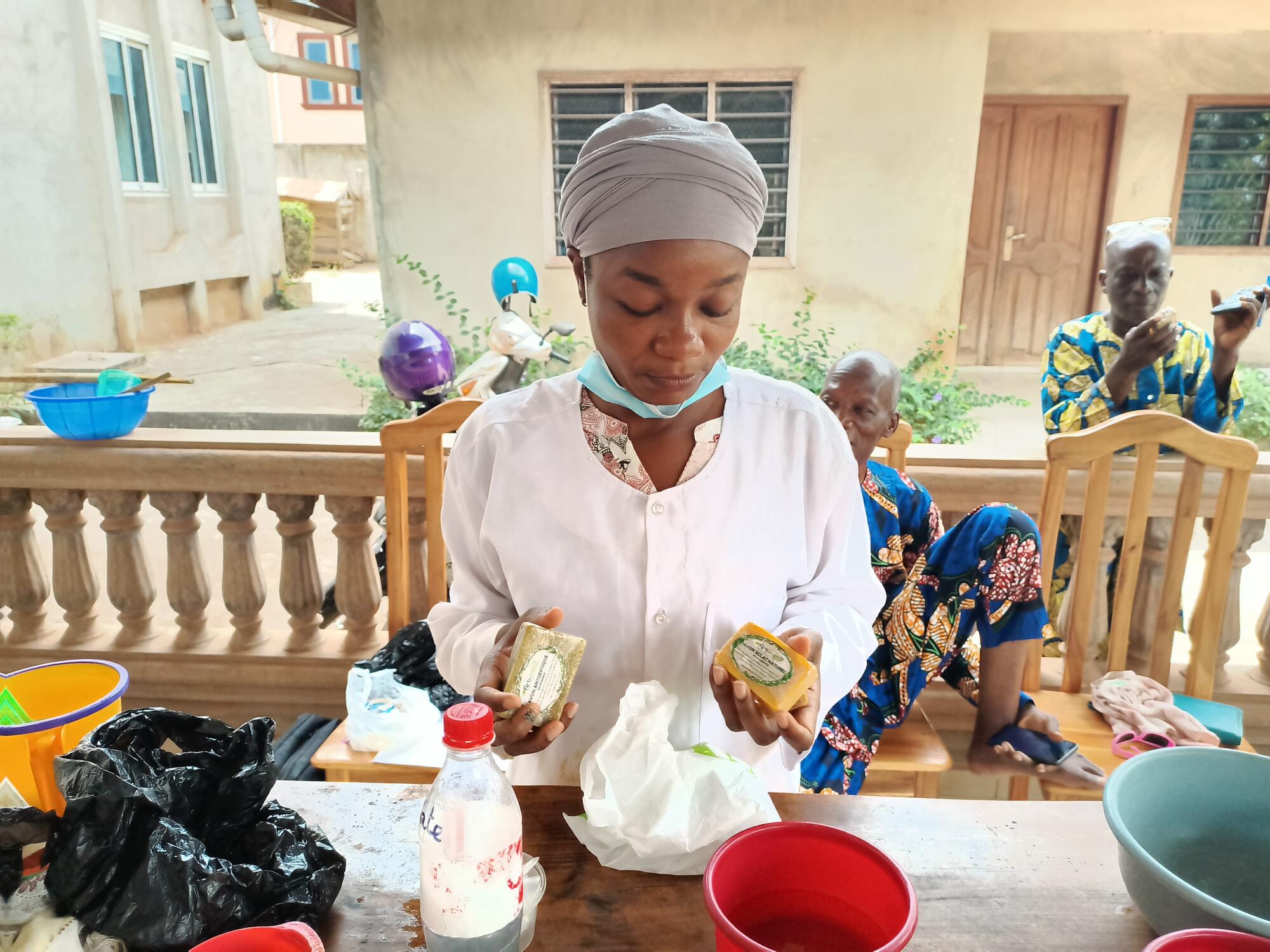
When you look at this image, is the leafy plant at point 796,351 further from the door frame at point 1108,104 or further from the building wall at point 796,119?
the door frame at point 1108,104

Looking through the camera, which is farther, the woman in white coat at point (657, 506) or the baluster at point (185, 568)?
the baluster at point (185, 568)

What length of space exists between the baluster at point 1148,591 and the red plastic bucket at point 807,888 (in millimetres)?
2118

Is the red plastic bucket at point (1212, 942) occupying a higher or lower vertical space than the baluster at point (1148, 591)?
higher

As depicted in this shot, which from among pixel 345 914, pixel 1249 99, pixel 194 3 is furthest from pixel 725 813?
pixel 194 3

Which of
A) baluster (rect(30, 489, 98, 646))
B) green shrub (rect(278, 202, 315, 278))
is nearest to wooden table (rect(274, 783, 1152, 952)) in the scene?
baluster (rect(30, 489, 98, 646))

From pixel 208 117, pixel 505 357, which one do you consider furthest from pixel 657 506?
pixel 208 117

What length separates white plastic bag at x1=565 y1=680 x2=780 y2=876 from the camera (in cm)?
100

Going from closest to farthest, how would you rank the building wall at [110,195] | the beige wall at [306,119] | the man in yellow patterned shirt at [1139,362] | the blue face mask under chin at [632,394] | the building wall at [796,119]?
the blue face mask under chin at [632,394] < the man in yellow patterned shirt at [1139,362] < the building wall at [796,119] < the building wall at [110,195] < the beige wall at [306,119]

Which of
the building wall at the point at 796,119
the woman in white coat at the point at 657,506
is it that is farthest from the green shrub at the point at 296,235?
the woman in white coat at the point at 657,506

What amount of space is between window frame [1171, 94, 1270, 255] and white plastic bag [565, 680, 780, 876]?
28.9ft

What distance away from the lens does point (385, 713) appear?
2.10 metres

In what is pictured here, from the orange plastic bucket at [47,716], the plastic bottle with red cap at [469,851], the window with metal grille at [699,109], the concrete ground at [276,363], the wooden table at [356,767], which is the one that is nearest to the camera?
the plastic bottle with red cap at [469,851]

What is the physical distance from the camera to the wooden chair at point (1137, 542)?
215cm

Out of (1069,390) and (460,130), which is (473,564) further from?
(460,130)
